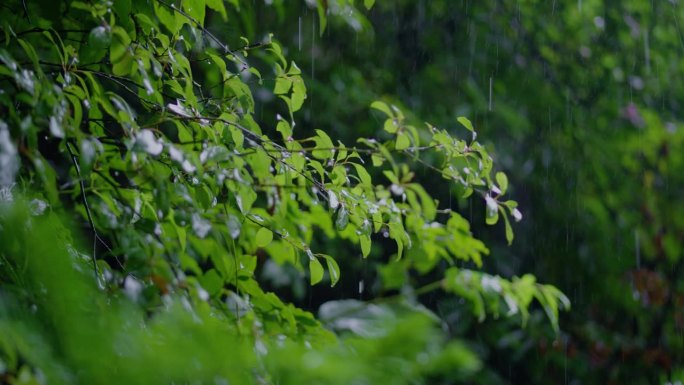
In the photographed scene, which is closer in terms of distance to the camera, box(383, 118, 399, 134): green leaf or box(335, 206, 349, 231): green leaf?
box(335, 206, 349, 231): green leaf

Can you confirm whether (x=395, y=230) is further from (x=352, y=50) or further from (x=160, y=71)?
(x=352, y=50)

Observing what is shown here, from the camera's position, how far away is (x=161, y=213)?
0.96 meters

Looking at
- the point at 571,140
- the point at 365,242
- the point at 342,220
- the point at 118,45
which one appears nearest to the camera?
the point at 118,45

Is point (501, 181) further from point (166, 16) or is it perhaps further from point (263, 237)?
point (166, 16)

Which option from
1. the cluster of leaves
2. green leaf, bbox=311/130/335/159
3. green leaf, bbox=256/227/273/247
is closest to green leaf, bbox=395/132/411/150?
the cluster of leaves

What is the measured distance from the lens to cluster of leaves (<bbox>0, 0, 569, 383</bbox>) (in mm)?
326

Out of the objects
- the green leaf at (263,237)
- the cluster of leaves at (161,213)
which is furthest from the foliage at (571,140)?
the green leaf at (263,237)

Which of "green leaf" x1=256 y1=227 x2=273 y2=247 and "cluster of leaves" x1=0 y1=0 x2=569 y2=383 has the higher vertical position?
"cluster of leaves" x1=0 y1=0 x2=569 y2=383

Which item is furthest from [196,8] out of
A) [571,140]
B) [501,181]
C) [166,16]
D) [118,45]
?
[571,140]

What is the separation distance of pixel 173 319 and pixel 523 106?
11.6 ft

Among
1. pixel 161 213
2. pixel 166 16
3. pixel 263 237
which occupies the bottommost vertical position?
pixel 263 237

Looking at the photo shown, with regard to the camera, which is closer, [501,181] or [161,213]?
[161,213]

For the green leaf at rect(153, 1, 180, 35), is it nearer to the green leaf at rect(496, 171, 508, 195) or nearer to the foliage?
the green leaf at rect(496, 171, 508, 195)

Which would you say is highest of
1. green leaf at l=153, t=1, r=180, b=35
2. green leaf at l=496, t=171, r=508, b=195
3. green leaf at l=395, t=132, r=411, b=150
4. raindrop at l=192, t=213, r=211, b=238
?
green leaf at l=153, t=1, r=180, b=35
